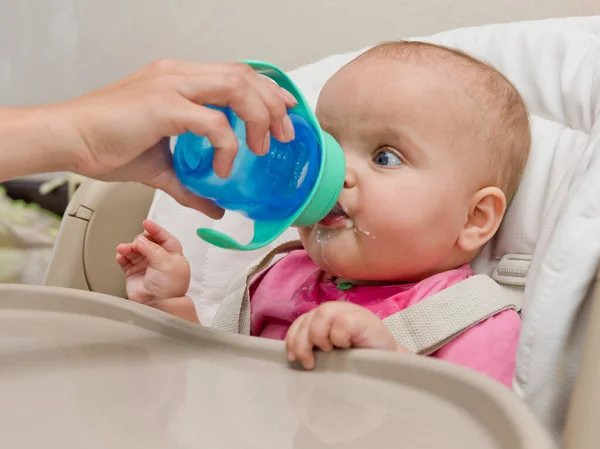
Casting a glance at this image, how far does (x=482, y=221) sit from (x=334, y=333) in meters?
0.33

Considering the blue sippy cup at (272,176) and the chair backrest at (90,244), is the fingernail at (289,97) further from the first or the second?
the chair backrest at (90,244)

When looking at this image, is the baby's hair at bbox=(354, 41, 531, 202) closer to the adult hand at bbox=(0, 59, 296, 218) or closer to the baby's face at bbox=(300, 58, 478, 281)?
the baby's face at bbox=(300, 58, 478, 281)

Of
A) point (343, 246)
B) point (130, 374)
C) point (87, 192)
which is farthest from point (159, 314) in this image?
point (87, 192)

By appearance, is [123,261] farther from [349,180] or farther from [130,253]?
[349,180]

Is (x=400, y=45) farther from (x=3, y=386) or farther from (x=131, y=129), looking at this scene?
(x=3, y=386)

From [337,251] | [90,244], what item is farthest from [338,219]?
[90,244]

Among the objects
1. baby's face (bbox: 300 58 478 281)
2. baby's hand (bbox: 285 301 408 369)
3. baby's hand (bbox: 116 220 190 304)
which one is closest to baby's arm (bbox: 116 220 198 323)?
baby's hand (bbox: 116 220 190 304)

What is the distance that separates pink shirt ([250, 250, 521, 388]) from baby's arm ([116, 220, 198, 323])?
0.33 ft

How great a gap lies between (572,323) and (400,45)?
1.28 ft

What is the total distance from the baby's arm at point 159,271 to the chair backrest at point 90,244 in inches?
8.2

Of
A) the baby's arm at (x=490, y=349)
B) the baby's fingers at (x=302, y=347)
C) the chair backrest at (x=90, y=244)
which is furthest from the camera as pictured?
the chair backrest at (x=90, y=244)

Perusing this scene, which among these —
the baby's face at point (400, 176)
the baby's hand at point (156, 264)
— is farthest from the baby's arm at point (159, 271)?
the baby's face at point (400, 176)

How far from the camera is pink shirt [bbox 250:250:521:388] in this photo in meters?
0.68

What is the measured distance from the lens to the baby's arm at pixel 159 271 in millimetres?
790
